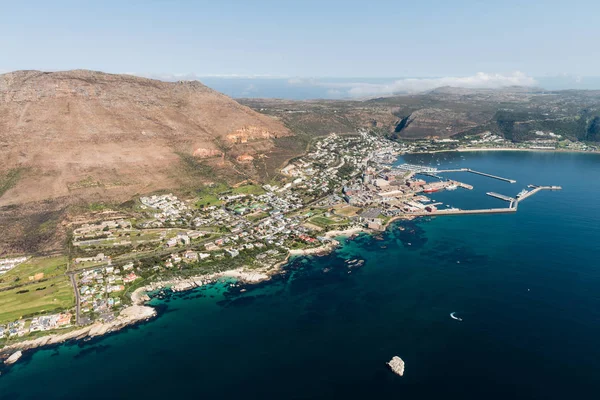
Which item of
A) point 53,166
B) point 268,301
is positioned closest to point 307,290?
point 268,301

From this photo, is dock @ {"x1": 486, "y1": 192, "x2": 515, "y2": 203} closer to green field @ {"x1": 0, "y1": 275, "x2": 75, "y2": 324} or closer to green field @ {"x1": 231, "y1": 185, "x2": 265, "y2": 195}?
green field @ {"x1": 231, "y1": 185, "x2": 265, "y2": 195}

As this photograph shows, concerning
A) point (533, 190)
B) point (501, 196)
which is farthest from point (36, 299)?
point (533, 190)

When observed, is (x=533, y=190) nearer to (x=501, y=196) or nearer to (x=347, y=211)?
(x=501, y=196)

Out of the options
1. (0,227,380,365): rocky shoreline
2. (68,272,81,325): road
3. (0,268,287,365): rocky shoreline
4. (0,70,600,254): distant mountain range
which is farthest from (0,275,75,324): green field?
(0,70,600,254): distant mountain range

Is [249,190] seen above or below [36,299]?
above

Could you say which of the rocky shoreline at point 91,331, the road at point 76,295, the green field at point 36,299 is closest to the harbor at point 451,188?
the rocky shoreline at point 91,331

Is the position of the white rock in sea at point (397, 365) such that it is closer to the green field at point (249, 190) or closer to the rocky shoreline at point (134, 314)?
the rocky shoreline at point (134, 314)
